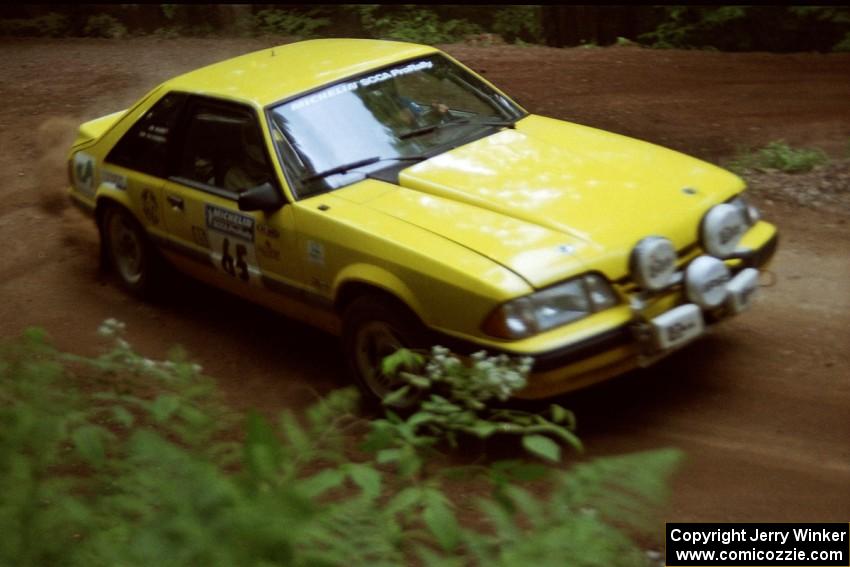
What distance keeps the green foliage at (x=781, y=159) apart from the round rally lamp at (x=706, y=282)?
363 cm

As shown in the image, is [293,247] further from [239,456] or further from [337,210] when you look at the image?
[239,456]

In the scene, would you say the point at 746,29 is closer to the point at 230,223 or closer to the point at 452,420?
the point at 230,223

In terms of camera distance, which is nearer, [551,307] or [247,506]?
[247,506]

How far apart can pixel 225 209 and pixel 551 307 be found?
7.07ft

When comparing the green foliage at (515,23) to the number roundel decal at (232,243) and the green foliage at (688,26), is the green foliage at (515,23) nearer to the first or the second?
the green foliage at (688,26)

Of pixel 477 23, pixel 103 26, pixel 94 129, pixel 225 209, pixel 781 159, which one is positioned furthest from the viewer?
pixel 477 23

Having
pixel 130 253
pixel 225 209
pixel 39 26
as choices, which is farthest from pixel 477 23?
pixel 225 209

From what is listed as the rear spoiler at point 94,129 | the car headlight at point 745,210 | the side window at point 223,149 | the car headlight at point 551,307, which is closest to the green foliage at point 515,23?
the rear spoiler at point 94,129

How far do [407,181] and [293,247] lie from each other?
0.68 meters

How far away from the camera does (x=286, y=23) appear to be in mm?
18125

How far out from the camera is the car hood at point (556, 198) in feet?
16.6

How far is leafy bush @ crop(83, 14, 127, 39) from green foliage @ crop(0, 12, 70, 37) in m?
0.39

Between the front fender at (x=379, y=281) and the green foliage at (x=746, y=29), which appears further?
the green foliage at (x=746, y=29)

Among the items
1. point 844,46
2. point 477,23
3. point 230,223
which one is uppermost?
point 230,223
